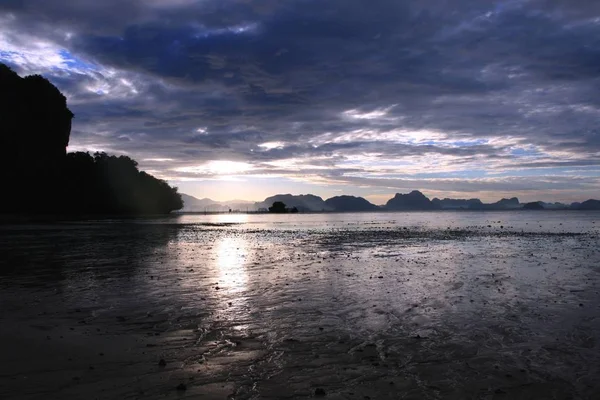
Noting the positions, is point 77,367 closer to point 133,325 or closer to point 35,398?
point 35,398

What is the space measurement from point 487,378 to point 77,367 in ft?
26.9

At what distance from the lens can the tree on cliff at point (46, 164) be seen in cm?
12419

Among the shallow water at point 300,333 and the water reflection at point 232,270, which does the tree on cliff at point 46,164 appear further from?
the shallow water at point 300,333

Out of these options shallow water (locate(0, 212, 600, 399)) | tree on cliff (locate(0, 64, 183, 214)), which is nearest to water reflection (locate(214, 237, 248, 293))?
shallow water (locate(0, 212, 600, 399))

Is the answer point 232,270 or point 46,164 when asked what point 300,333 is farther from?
point 46,164

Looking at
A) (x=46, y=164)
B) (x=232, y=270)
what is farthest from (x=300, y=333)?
(x=46, y=164)

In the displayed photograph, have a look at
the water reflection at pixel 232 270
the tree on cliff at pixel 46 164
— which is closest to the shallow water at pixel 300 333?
the water reflection at pixel 232 270

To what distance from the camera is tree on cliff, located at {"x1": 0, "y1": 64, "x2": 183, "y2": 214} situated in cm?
12419

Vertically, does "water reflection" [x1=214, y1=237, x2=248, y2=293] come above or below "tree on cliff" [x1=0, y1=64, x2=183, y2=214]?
below

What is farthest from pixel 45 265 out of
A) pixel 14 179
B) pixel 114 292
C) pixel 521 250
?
pixel 14 179

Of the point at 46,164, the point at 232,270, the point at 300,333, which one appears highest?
the point at 46,164

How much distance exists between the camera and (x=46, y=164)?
13588 centimetres

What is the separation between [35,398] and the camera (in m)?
7.00

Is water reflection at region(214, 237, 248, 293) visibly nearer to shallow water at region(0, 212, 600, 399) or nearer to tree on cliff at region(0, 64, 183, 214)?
shallow water at region(0, 212, 600, 399)
